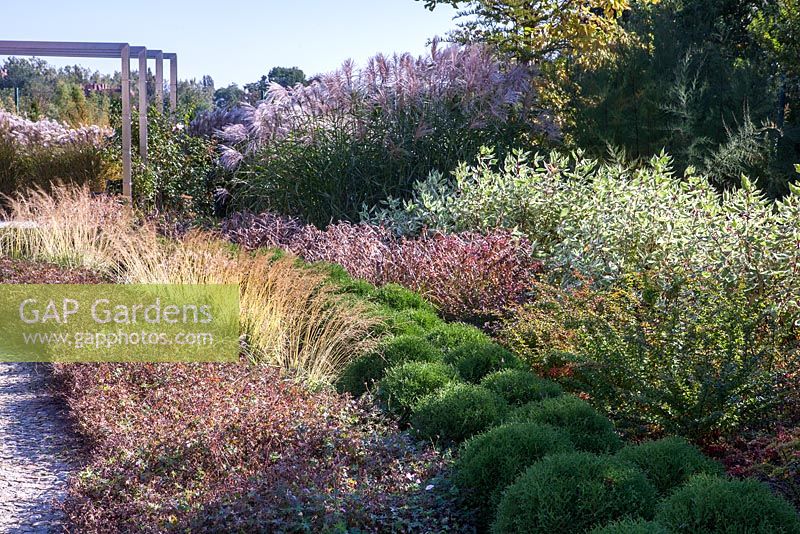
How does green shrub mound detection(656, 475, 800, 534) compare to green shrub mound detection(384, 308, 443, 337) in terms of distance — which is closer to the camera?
green shrub mound detection(656, 475, 800, 534)

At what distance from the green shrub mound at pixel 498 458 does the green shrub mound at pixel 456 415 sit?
354 millimetres

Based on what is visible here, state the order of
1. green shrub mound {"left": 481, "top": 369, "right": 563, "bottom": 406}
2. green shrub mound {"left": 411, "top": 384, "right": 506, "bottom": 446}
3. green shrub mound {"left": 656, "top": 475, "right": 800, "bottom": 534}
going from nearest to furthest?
green shrub mound {"left": 656, "top": 475, "right": 800, "bottom": 534}
green shrub mound {"left": 411, "top": 384, "right": 506, "bottom": 446}
green shrub mound {"left": 481, "top": 369, "right": 563, "bottom": 406}

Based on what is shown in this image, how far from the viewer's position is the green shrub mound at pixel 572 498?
262 centimetres

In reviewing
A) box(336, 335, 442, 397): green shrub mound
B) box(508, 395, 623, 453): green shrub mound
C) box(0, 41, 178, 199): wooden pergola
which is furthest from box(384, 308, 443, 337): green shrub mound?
box(0, 41, 178, 199): wooden pergola

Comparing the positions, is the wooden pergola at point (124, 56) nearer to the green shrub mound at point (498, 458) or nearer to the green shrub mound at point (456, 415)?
the green shrub mound at point (456, 415)

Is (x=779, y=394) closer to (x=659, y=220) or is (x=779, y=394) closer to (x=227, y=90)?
(x=659, y=220)

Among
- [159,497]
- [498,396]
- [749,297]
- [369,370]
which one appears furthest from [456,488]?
[749,297]

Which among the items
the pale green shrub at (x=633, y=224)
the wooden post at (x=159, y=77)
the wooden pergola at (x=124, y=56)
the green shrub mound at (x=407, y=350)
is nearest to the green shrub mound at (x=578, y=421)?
the green shrub mound at (x=407, y=350)

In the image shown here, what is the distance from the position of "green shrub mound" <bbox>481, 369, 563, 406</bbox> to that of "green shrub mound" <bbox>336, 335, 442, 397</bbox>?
1.53ft

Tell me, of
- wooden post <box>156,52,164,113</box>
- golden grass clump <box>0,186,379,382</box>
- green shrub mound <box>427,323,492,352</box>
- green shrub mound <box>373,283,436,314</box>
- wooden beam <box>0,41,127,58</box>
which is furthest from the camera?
wooden post <box>156,52,164,113</box>

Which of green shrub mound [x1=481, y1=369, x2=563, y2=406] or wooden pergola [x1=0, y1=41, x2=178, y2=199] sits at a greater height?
wooden pergola [x1=0, y1=41, x2=178, y2=199]

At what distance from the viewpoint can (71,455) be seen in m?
3.93

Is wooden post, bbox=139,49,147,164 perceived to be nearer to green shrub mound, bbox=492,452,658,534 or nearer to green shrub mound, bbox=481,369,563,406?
green shrub mound, bbox=481,369,563,406

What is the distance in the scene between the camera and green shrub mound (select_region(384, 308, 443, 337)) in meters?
4.76
